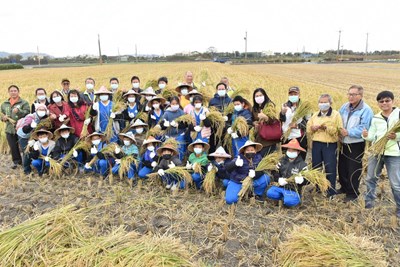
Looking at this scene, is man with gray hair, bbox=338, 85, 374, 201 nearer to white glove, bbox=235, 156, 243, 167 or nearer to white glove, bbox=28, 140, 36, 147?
white glove, bbox=235, 156, 243, 167

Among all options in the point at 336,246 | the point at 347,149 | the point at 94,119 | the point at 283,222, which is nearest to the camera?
the point at 336,246

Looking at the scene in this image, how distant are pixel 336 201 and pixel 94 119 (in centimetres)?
465

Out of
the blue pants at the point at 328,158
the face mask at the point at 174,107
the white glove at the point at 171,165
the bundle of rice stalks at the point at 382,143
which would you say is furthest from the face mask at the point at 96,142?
the bundle of rice stalks at the point at 382,143

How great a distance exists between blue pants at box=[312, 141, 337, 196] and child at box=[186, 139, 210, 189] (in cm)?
171

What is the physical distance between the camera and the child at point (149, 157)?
5.38 meters

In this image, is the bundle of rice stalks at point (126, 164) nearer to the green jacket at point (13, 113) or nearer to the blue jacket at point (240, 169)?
the blue jacket at point (240, 169)

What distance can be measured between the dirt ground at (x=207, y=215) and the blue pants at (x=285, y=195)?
0.42 feet

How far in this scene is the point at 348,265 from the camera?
2.85 metres

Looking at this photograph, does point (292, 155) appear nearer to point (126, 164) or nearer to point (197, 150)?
point (197, 150)

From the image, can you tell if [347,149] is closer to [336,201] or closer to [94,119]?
[336,201]

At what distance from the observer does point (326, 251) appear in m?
3.00

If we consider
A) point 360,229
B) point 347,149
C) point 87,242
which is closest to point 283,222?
point 360,229

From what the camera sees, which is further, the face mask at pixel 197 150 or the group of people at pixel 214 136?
the face mask at pixel 197 150

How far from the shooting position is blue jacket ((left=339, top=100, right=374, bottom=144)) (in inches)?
171
